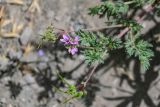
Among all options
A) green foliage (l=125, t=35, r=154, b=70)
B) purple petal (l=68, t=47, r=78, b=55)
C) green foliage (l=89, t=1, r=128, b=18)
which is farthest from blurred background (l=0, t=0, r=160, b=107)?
purple petal (l=68, t=47, r=78, b=55)

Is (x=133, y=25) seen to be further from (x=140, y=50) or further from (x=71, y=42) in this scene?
(x=71, y=42)

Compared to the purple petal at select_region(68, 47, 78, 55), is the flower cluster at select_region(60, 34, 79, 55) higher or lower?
higher

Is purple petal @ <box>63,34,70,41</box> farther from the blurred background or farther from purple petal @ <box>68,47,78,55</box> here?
the blurred background

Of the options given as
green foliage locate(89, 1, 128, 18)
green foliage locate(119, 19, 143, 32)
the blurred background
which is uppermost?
green foliage locate(89, 1, 128, 18)

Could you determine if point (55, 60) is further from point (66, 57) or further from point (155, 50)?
point (155, 50)

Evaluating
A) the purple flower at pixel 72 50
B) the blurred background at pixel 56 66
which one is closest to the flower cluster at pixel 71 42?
the purple flower at pixel 72 50

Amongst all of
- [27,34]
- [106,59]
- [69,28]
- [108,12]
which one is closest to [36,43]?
[27,34]

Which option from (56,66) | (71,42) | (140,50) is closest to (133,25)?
(140,50)
